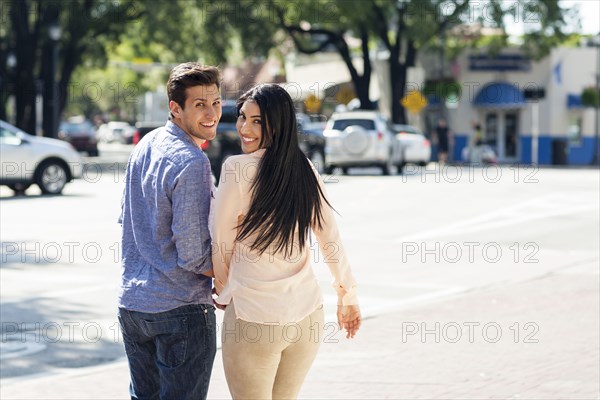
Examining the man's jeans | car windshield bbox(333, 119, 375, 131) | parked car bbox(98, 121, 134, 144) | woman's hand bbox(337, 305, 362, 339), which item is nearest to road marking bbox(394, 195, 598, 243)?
car windshield bbox(333, 119, 375, 131)

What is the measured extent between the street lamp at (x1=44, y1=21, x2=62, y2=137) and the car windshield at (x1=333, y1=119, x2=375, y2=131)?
9186 mm

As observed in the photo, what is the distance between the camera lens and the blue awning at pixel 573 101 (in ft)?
172

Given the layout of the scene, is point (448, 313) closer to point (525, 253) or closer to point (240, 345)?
point (525, 253)

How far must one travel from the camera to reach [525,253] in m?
15.2

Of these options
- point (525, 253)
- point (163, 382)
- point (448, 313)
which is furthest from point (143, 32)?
point (163, 382)

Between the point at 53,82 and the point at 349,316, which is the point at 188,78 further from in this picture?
the point at 53,82

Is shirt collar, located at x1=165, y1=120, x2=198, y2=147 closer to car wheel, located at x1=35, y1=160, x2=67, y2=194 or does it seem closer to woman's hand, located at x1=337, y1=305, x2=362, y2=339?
woman's hand, located at x1=337, y1=305, x2=362, y2=339

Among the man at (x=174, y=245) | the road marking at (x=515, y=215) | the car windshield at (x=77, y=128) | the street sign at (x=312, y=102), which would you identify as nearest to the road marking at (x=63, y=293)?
the road marking at (x=515, y=215)

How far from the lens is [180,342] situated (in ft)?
13.6

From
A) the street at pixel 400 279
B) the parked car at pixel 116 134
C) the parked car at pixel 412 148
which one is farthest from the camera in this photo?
the parked car at pixel 116 134

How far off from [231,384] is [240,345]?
16cm

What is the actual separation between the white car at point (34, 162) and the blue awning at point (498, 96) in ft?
105

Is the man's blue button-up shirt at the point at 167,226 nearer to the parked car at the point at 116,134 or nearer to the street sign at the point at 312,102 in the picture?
the street sign at the point at 312,102

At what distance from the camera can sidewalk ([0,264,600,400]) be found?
728 centimetres
